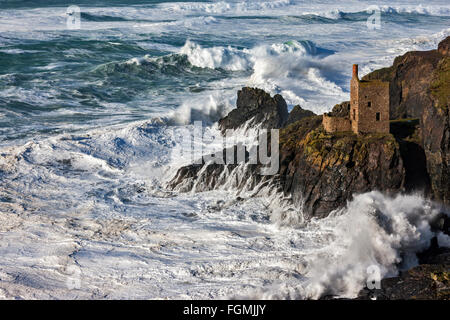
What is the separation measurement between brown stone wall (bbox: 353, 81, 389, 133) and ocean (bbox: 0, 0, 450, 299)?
3122 millimetres

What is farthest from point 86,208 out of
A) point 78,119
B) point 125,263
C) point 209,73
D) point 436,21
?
point 436,21

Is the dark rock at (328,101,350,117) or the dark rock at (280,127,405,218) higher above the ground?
the dark rock at (328,101,350,117)

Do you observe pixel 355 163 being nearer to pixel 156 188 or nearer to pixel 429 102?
pixel 429 102

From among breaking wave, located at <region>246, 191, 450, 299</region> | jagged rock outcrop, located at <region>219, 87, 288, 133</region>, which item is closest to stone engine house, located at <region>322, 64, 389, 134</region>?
breaking wave, located at <region>246, 191, 450, 299</region>

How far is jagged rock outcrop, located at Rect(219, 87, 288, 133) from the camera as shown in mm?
37031

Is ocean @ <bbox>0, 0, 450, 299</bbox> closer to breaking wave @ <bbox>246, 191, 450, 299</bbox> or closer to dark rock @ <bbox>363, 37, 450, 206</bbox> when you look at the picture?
breaking wave @ <bbox>246, 191, 450, 299</bbox>

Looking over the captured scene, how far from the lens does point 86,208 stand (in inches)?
1133

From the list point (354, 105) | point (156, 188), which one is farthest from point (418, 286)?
point (156, 188)

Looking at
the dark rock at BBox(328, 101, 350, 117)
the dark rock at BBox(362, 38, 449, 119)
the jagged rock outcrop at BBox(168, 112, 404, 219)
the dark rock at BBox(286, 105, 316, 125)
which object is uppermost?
the dark rock at BBox(362, 38, 449, 119)
